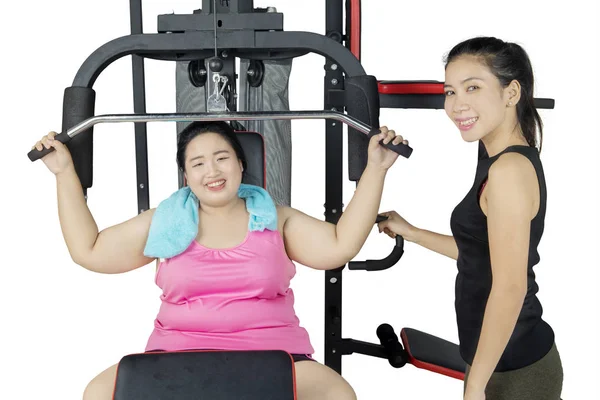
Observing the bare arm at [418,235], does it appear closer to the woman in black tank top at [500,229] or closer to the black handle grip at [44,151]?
the woman in black tank top at [500,229]

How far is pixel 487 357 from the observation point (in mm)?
2023

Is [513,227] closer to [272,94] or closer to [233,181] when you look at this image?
[233,181]

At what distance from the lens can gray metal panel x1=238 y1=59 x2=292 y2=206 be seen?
2.97 meters

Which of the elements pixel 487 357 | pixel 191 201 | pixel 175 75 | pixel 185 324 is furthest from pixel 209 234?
pixel 487 357

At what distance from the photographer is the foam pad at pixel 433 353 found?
310cm

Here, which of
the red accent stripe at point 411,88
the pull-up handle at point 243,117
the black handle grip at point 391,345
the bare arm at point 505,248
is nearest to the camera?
the bare arm at point 505,248

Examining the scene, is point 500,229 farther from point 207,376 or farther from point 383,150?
point 207,376

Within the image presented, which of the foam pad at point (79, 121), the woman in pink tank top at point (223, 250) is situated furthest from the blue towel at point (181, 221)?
the foam pad at point (79, 121)

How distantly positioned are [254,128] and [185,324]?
2.70ft

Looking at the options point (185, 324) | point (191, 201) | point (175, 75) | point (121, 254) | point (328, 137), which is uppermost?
point (175, 75)

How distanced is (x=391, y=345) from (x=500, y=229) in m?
1.39

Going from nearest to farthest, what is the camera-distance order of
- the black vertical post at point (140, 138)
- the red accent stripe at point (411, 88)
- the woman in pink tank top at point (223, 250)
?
1. the woman in pink tank top at point (223, 250)
2. the red accent stripe at point (411, 88)
3. the black vertical post at point (140, 138)

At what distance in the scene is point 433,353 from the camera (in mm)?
3191

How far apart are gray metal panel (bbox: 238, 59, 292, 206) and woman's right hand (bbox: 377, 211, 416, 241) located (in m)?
0.40
